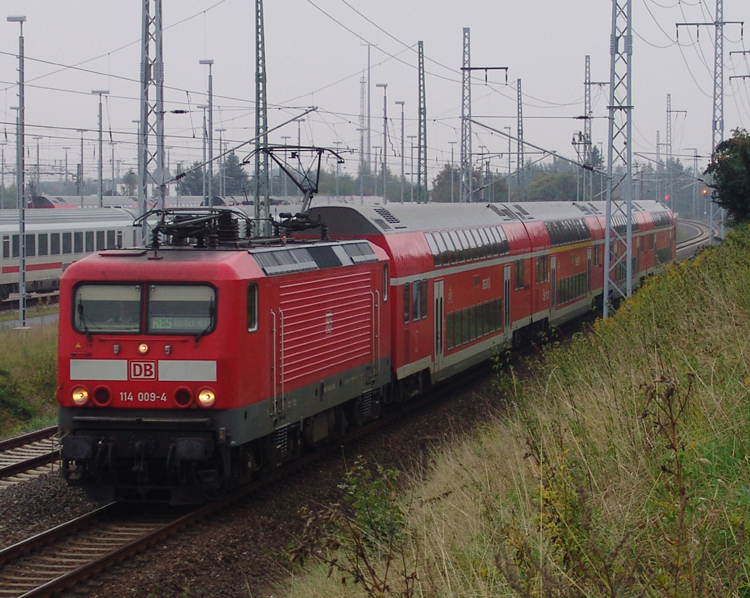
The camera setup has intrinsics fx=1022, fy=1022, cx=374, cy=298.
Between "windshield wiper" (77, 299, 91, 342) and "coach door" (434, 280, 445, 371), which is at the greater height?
"windshield wiper" (77, 299, 91, 342)

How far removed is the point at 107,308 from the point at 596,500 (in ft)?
18.9

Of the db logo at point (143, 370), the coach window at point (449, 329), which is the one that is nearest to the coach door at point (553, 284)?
the coach window at point (449, 329)

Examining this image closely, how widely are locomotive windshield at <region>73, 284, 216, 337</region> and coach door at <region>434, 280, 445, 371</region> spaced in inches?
291

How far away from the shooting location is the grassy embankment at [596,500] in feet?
16.5

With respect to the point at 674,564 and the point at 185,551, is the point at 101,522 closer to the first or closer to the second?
the point at 185,551

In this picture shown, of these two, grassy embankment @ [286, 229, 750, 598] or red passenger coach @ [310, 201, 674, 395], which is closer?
grassy embankment @ [286, 229, 750, 598]

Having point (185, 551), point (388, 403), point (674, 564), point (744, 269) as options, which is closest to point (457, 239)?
point (388, 403)

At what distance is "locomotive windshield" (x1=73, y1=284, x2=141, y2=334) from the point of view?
33.9 ft

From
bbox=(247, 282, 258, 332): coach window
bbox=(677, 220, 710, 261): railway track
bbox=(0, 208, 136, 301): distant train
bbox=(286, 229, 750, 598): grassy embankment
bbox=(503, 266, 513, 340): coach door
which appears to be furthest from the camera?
bbox=(677, 220, 710, 261): railway track

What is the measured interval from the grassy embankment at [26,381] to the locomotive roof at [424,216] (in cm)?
612

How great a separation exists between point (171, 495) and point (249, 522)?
2.83ft

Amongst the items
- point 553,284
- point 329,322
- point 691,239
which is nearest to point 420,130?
point 553,284

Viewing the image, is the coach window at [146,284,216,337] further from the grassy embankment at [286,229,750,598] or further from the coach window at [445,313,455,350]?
the coach window at [445,313,455,350]

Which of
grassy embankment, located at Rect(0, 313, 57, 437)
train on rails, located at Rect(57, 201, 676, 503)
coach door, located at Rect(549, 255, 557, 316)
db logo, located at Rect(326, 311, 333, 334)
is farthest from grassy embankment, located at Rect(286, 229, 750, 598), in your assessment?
coach door, located at Rect(549, 255, 557, 316)
